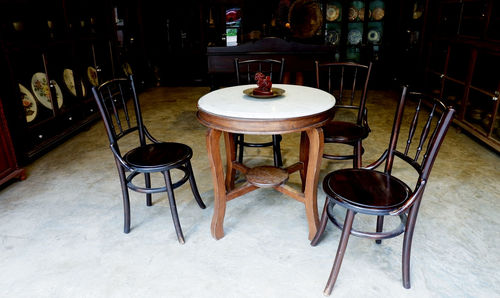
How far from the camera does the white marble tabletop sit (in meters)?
1.71

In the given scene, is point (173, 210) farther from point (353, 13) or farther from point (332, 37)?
point (353, 13)

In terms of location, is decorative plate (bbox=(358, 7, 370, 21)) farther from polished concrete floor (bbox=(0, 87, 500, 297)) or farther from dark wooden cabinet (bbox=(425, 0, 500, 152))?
polished concrete floor (bbox=(0, 87, 500, 297))

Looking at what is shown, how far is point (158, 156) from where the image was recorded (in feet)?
6.57

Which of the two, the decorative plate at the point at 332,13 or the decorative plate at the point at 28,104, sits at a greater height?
the decorative plate at the point at 332,13

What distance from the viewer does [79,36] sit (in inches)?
158

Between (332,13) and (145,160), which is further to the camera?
(332,13)

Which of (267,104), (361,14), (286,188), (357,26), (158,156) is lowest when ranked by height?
(286,188)

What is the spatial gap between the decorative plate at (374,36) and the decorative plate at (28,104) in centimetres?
509

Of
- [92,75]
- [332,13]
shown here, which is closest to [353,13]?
[332,13]

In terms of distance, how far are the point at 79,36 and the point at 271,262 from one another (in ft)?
11.7

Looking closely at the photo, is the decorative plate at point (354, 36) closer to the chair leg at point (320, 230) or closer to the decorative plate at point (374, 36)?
the decorative plate at point (374, 36)

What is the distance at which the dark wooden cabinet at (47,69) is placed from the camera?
299 cm

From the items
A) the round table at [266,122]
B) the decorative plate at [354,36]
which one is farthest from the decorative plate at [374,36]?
the round table at [266,122]

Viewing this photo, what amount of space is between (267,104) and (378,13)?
484cm
